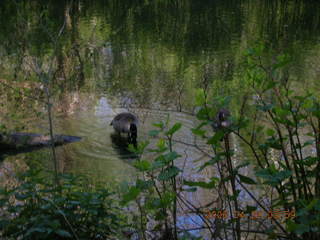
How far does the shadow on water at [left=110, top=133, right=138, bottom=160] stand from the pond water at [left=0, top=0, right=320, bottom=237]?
0.06 ft

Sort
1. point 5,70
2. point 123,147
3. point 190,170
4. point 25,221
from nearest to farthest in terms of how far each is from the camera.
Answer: point 25,221, point 190,170, point 123,147, point 5,70

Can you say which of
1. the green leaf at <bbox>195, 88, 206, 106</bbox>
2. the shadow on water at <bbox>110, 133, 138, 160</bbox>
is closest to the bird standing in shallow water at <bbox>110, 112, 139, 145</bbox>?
the shadow on water at <bbox>110, 133, 138, 160</bbox>

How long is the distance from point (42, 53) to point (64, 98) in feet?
13.7

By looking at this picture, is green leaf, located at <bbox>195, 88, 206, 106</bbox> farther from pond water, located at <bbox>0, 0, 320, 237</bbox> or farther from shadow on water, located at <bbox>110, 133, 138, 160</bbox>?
shadow on water, located at <bbox>110, 133, 138, 160</bbox>

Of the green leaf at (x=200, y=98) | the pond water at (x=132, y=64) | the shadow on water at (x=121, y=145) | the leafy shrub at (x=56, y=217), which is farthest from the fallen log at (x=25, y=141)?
the green leaf at (x=200, y=98)

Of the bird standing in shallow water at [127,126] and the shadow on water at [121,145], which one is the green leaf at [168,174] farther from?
the bird standing in shallow water at [127,126]

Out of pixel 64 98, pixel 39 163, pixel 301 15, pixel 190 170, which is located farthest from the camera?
pixel 301 15

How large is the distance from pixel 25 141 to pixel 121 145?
1.55 meters

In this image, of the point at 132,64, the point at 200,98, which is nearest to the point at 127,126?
the point at 200,98

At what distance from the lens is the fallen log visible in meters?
8.34

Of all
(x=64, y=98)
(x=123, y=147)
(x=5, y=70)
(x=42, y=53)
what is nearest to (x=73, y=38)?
(x=42, y=53)

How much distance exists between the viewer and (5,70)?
40.4 feet

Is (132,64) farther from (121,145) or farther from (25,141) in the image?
(25,141)

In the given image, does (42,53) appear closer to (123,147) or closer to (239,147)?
(123,147)
